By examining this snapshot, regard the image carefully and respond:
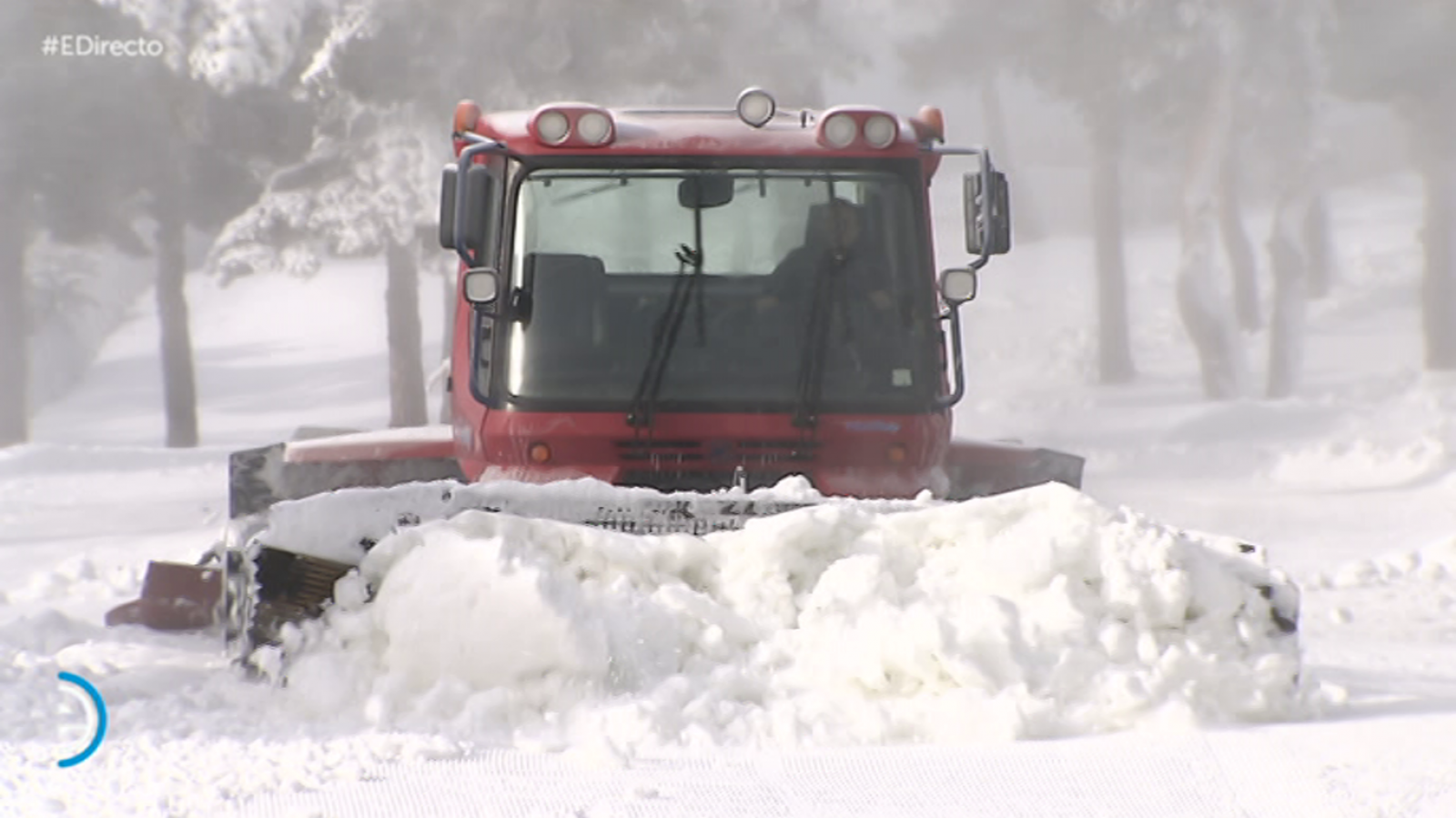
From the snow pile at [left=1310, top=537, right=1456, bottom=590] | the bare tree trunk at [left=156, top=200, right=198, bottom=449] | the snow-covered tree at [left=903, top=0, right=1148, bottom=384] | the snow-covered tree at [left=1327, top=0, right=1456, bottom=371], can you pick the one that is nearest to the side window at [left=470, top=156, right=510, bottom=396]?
the snow pile at [left=1310, top=537, right=1456, bottom=590]

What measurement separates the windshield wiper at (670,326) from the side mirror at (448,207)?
0.85m

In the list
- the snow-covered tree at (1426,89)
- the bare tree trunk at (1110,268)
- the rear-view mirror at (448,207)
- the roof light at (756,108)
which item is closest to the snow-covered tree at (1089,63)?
the bare tree trunk at (1110,268)

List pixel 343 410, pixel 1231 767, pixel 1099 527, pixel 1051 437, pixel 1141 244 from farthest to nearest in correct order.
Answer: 1. pixel 1141 244
2. pixel 343 410
3. pixel 1051 437
4. pixel 1099 527
5. pixel 1231 767

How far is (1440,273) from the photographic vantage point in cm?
2923

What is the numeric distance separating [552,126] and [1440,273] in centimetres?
2555

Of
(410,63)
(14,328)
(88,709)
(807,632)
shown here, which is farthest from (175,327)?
(807,632)

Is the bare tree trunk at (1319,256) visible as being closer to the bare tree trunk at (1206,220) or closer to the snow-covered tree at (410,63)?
the bare tree trunk at (1206,220)

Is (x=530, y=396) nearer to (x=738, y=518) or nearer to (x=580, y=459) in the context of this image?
(x=580, y=459)

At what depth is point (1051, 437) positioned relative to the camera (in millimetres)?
25938

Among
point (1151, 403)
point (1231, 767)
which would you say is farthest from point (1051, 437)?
point (1231, 767)

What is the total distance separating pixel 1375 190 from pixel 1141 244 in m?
7.44

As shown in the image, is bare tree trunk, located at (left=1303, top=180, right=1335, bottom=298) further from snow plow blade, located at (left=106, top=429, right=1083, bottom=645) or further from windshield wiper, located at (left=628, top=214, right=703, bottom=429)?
snow plow blade, located at (left=106, top=429, right=1083, bottom=645)

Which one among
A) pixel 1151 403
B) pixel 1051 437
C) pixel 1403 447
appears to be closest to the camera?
pixel 1403 447

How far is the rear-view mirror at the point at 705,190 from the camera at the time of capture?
6914mm
